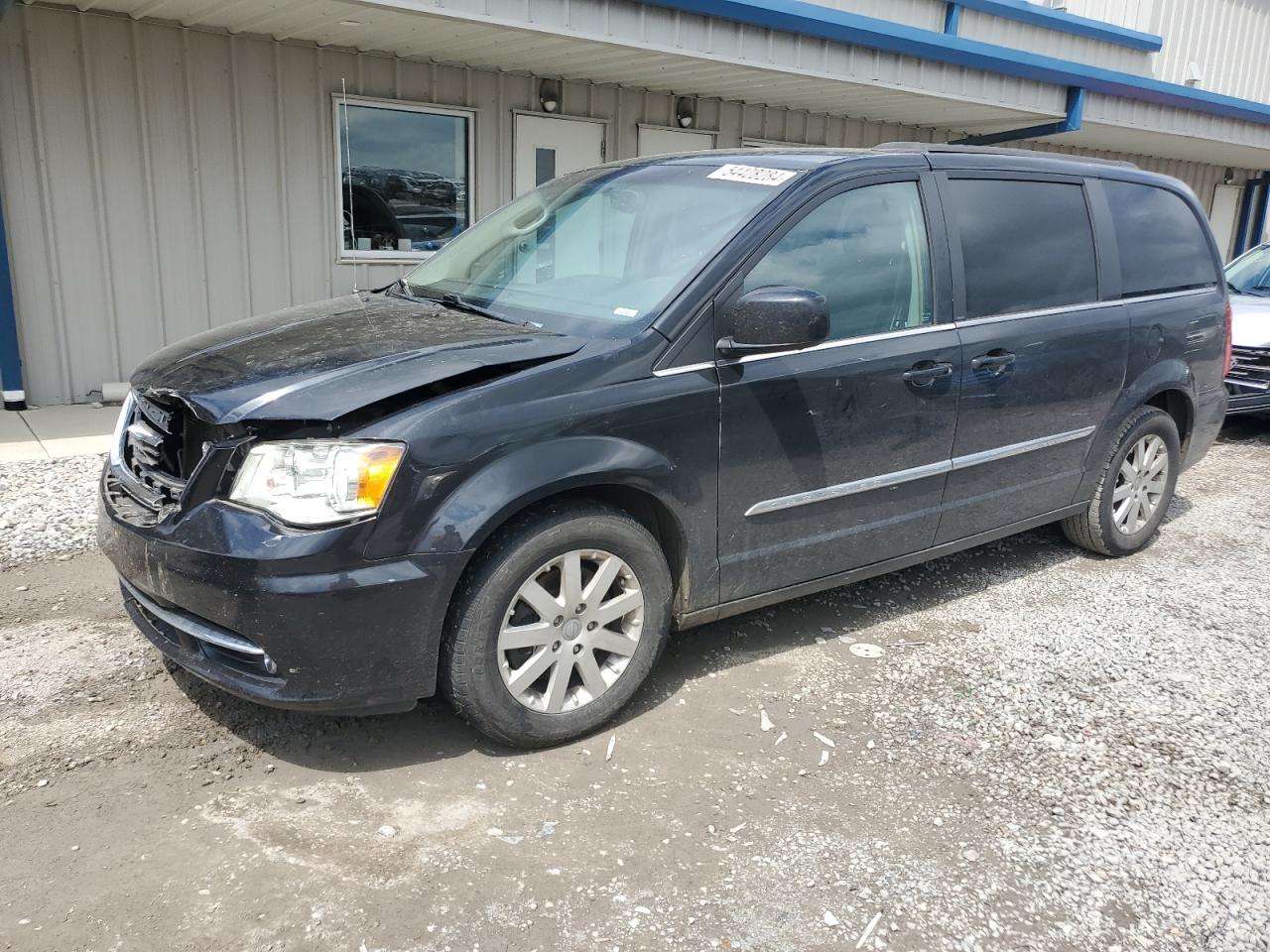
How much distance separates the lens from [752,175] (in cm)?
369

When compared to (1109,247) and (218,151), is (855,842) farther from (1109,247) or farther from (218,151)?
(218,151)

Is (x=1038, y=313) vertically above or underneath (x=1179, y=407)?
above

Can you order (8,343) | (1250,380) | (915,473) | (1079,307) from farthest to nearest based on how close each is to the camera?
(1250,380) → (8,343) → (1079,307) → (915,473)

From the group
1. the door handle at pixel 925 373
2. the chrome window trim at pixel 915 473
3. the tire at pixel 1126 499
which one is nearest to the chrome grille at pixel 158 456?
the chrome window trim at pixel 915 473

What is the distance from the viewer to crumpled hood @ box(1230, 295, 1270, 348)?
8055 mm

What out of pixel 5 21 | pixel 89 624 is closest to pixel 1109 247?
pixel 89 624

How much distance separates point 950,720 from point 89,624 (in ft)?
11.0

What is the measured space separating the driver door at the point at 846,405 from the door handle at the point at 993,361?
137 millimetres

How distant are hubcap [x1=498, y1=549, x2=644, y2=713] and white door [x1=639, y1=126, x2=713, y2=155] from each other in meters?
7.27

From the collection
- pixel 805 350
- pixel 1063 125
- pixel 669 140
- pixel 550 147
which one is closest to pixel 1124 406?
pixel 805 350

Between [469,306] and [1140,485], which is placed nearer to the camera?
[469,306]

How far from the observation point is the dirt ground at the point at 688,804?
246 centimetres

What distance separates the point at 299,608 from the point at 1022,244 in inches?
132

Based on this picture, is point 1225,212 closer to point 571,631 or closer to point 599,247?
point 599,247
